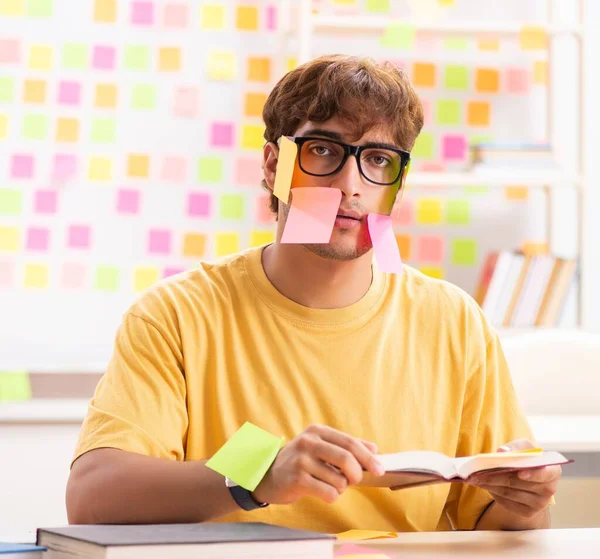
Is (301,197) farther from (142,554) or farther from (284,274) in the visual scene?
(142,554)

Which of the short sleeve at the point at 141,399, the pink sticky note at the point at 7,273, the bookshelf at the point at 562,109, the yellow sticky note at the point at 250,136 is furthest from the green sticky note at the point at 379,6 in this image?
the short sleeve at the point at 141,399

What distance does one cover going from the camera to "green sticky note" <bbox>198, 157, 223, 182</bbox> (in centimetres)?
302

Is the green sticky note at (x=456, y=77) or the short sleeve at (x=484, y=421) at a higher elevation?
the green sticky note at (x=456, y=77)

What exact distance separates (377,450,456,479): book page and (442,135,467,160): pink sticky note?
208 centimetres

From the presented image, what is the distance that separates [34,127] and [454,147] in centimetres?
128

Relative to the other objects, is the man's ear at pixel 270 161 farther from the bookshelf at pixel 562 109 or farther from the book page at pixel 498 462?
the bookshelf at pixel 562 109

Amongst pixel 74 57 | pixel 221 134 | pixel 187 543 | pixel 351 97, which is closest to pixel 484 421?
pixel 351 97

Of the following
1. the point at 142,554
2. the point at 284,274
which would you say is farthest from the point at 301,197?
the point at 142,554

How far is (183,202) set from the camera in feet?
9.87

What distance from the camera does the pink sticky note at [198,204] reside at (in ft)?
9.87

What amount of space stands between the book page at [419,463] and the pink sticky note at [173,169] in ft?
6.60

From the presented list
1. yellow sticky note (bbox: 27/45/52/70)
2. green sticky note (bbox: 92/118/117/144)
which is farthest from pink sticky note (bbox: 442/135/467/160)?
yellow sticky note (bbox: 27/45/52/70)

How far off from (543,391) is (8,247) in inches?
64.0

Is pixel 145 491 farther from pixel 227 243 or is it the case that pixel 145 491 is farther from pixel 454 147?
pixel 454 147
